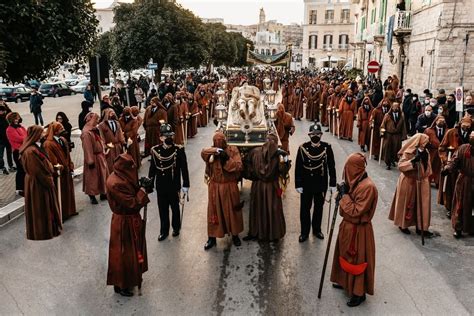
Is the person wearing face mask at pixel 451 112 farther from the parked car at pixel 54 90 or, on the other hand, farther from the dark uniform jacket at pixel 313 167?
the parked car at pixel 54 90

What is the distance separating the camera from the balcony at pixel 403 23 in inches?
898

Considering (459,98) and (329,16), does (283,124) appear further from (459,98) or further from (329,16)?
(329,16)

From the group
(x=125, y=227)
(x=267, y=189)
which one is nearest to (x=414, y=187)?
(x=267, y=189)

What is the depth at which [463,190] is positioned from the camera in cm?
756

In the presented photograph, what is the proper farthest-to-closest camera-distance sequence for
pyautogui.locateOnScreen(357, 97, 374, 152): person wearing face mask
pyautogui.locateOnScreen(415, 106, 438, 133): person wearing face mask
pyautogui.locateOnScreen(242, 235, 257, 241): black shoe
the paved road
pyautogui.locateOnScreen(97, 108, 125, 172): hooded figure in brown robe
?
1. pyautogui.locateOnScreen(357, 97, 374, 152): person wearing face mask
2. pyautogui.locateOnScreen(415, 106, 438, 133): person wearing face mask
3. pyautogui.locateOnScreen(97, 108, 125, 172): hooded figure in brown robe
4. pyautogui.locateOnScreen(242, 235, 257, 241): black shoe
5. the paved road

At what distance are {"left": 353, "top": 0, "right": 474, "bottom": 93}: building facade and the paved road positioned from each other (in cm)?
1130

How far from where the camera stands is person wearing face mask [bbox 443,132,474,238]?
293 inches

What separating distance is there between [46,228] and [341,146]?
10.4 metres

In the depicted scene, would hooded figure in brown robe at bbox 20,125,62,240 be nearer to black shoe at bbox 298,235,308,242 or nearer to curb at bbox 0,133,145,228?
curb at bbox 0,133,145,228

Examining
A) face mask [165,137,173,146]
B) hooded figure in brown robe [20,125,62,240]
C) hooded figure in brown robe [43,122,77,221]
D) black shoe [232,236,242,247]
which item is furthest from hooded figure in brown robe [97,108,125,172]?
black shoe [232,236,242,247]

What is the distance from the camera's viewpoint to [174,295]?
229 inches

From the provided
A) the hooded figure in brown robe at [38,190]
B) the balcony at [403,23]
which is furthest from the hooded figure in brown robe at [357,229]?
the balcony at [403,23]

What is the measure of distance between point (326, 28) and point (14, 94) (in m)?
55.5

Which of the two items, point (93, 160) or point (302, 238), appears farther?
point (93, 160)
